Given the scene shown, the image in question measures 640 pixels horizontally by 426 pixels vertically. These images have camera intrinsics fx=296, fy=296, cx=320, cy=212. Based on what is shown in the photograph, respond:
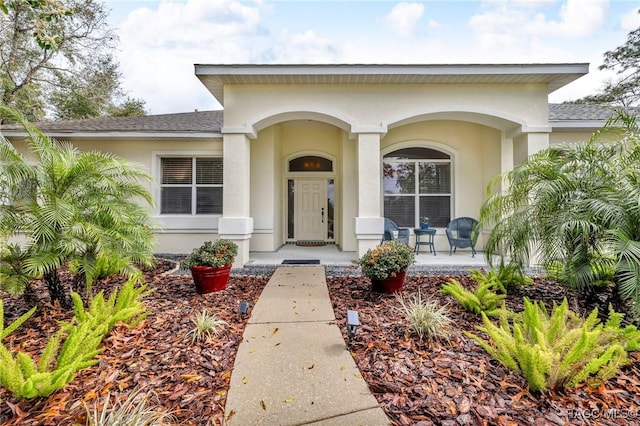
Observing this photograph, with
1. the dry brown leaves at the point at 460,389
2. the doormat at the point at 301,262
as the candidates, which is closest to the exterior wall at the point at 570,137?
the dry brown leaves at the point at 460,389

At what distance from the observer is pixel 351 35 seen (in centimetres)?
781

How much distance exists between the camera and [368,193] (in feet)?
20.9

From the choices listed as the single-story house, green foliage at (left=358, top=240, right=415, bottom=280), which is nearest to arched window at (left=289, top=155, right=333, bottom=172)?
the single-story house

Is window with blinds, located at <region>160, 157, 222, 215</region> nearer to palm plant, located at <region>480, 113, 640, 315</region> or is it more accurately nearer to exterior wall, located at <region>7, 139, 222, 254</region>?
exterior wall, located at <region>7, 139, 222, 254</region>

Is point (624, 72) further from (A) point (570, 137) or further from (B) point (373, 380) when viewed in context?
(B) point (373, 380)

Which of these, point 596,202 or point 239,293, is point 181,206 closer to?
point 239,293

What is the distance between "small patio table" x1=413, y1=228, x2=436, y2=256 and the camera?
25.5 feet

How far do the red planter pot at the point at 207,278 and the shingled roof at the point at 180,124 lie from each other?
431 centimetres

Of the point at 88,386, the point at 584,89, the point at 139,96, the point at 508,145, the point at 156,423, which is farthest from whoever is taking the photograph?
the point at 139,96

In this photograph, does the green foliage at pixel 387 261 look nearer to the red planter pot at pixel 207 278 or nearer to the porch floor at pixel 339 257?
Result: the porch floor at pixel 339 257

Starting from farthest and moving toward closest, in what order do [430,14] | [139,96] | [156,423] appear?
[139,96]
[430,14]
[156,423]

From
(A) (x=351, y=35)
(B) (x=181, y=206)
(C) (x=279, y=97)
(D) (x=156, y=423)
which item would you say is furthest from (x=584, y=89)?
(D) (x=156, y=423)

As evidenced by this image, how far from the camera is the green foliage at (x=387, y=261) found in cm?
445

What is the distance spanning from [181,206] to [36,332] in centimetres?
516
